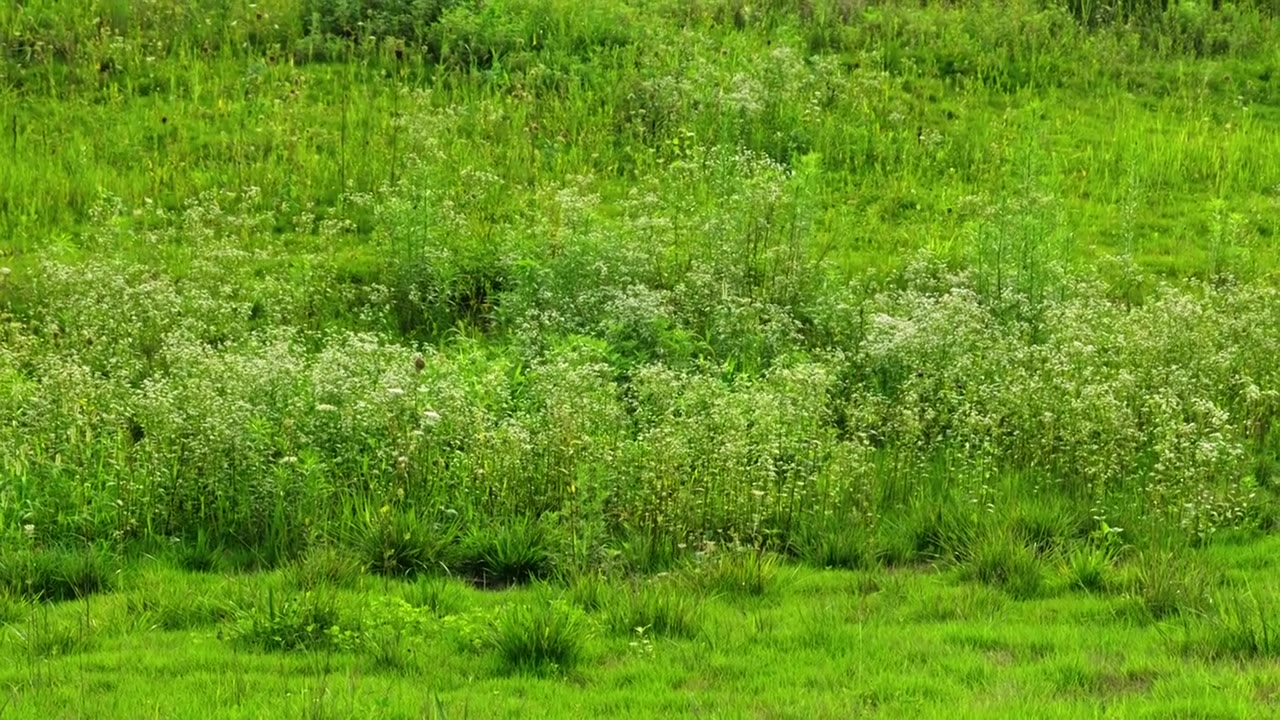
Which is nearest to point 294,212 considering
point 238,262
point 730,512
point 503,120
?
point 238,262

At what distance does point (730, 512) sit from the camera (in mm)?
8516

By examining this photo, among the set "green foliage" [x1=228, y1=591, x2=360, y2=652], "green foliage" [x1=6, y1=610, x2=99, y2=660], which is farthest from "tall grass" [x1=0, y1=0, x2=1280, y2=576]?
"green foliage" [x1=6, y1=610, x2=99, y2=660]

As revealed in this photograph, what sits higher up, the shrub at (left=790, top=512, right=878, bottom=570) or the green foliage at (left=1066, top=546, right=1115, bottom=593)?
the green foliage at (left=1066, top=546, right=1115, bottom=593)

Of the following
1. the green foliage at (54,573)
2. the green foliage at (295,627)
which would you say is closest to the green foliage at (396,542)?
the green foliage at (295,627)

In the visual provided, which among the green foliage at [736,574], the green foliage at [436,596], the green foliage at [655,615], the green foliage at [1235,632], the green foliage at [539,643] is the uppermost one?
the green foliage at [1235,632]

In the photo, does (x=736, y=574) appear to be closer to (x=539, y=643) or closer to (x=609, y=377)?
(x=539, y=643)

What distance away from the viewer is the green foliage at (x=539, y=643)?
6504mm

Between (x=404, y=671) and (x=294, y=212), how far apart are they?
899cm

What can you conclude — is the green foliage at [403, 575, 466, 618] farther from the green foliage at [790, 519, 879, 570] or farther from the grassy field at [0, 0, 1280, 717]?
the green foliage at [790, 519, 879, 570]

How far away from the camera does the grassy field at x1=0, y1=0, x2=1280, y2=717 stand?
6.67 m

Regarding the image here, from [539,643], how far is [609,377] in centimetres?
379

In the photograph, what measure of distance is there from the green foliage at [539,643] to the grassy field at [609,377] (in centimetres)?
2

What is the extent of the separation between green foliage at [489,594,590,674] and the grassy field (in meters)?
0.02

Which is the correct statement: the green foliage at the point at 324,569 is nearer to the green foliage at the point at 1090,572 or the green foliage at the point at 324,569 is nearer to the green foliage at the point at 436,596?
the green foliage at the point at 436,596
